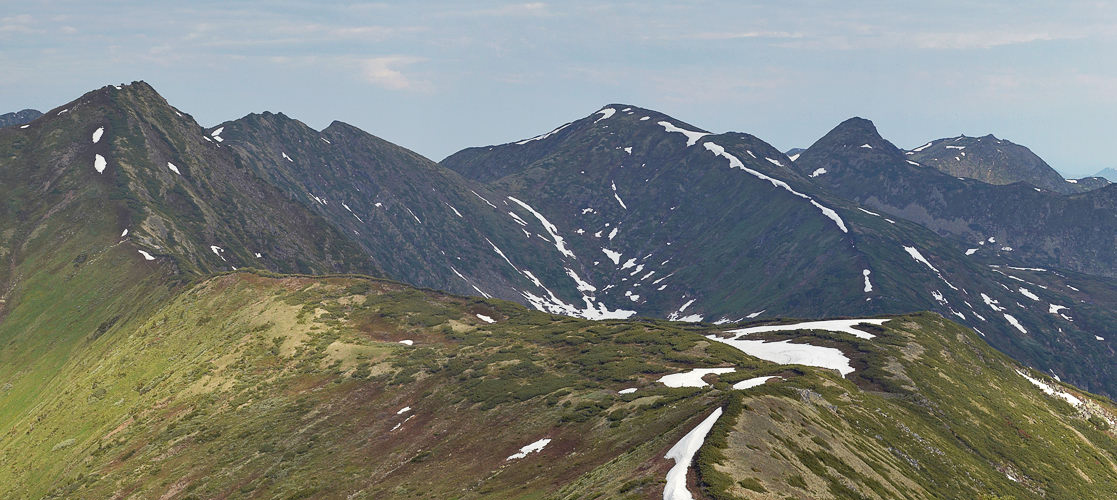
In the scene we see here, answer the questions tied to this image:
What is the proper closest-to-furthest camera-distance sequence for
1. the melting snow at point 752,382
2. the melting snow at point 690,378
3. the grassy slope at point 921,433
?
the grassy slope at point 921,433 → the melting snow at point 752,382 → the melting snow at point 690,378

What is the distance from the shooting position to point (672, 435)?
5212 cm

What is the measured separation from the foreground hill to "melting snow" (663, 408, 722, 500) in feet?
1.20

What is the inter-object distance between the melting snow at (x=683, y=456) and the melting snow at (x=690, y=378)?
26.1m

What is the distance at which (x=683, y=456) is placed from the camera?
4588 centimetres

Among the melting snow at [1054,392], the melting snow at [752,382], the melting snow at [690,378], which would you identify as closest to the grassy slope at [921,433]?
the melting snow at [1054,392]

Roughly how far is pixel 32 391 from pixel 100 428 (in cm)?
4147

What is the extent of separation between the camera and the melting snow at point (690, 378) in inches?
3205

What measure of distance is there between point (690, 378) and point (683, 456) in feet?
127

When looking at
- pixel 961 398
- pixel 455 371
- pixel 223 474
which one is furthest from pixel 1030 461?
pixel 223 474

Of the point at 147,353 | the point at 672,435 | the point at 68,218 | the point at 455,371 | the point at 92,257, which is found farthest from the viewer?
the point at 68,218

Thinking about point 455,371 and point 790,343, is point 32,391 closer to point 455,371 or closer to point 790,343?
point 455,371

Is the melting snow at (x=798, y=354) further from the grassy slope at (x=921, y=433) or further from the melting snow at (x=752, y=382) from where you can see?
the melting snow at (x=752, y=382)

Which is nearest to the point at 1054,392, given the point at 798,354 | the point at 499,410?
the point at 798,354

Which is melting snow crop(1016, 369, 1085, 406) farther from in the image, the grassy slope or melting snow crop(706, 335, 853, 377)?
melting snow crop(706, 335, 853, 377)
